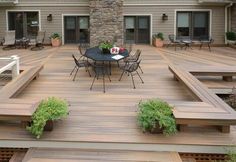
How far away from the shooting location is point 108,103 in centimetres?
729

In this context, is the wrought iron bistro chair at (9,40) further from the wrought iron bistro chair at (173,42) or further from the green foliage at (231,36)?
the green foliage at (231,36)

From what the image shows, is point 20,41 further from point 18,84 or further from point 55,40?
point 18,84

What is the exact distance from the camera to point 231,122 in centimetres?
559

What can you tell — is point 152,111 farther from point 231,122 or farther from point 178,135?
point 231,122

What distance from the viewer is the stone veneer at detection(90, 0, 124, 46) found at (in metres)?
16.2

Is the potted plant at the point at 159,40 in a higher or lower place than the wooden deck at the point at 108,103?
higher

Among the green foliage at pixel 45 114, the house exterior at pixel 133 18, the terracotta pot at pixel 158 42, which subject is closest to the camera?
the green foliage at pixel 45 114

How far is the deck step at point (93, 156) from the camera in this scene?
5.18 metres

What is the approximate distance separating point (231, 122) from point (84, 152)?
2.31 meters

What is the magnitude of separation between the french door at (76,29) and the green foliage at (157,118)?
12768 millimetres

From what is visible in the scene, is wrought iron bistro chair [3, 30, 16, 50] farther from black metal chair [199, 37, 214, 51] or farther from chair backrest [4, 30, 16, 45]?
black metal chair [199, 37, 214, 51]

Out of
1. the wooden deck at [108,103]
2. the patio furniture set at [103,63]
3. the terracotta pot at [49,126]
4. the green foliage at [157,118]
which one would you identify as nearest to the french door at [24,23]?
the wooden deck at [108,103]

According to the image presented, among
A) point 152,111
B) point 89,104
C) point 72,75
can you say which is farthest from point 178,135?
point 72,75

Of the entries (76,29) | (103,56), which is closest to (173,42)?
(76,29)
